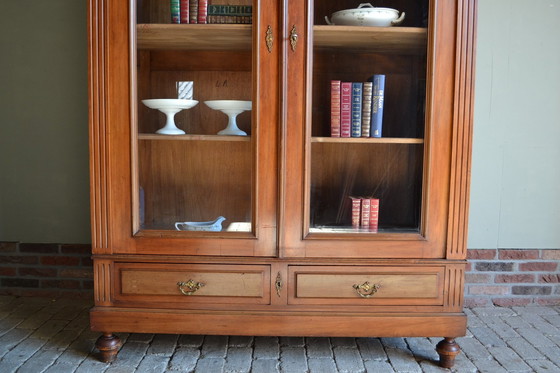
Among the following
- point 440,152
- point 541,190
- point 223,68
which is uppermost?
point 223,68

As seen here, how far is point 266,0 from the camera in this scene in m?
1.73

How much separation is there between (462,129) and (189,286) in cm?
115

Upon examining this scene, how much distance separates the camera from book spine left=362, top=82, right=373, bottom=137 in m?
1.84

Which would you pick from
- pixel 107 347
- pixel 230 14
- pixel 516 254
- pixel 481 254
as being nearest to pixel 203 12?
pixel 230 14

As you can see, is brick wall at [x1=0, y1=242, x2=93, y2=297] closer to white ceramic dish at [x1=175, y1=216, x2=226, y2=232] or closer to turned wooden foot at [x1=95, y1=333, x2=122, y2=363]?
turned wooden foot at [x1=95, y1=333, x2=122, y2=363]

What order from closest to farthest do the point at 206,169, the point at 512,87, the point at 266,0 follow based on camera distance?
the point at 266,0 → the point at 206,169 → the point at 512,87

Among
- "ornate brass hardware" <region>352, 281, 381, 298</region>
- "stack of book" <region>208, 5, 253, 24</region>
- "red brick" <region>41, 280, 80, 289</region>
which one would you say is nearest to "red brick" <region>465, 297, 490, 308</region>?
"ornate brass hardware" <region>352, 281, 381, 298</region>

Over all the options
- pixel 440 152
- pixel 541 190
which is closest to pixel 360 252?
pixel 440 152

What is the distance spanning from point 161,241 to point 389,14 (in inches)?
46.4

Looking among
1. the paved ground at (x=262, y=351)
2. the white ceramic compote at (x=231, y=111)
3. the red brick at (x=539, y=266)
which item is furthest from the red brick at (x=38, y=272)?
the red brick at (x=539, y=266)

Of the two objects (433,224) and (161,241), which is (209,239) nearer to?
(161,241)

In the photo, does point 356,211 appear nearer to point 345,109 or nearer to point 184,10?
point 345,109

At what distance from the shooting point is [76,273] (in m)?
2.46

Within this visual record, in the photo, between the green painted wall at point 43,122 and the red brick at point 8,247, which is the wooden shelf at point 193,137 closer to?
the green painted wall at point 43,122
